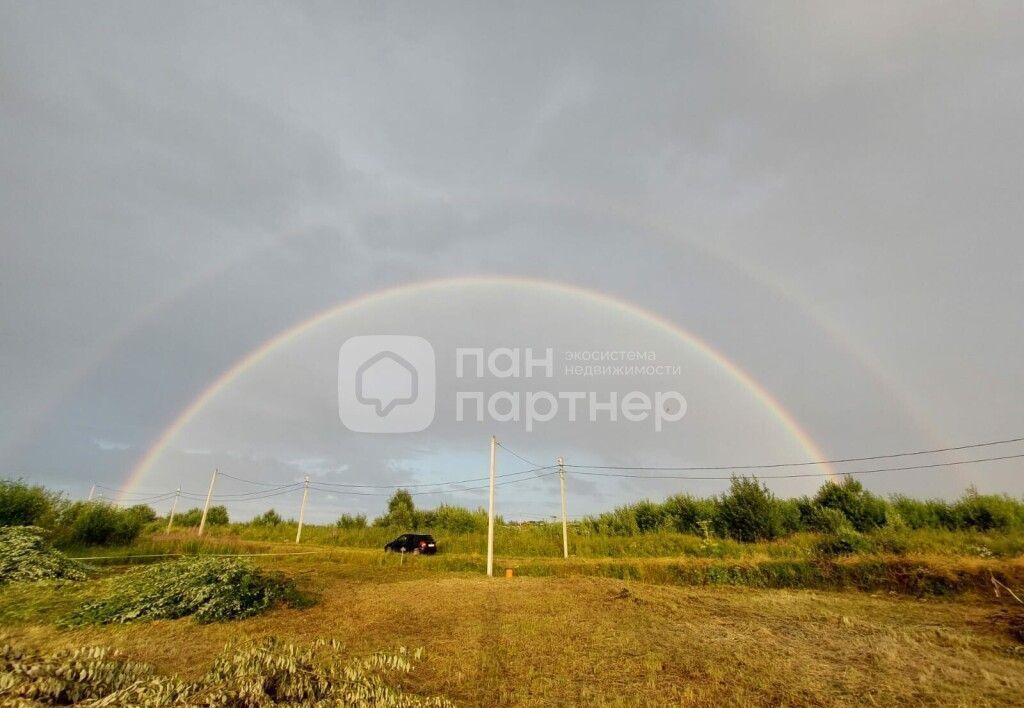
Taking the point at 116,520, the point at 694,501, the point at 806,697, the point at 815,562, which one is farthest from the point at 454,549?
the point at 806,697

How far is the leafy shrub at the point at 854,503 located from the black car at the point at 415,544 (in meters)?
30.9

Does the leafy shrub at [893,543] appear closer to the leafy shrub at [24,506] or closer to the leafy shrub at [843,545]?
the leafy shrub at [843,545]

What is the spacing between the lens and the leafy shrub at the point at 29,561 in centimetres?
1496

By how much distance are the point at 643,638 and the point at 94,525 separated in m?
35.5

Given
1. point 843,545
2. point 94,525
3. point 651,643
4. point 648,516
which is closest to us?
point 651,643

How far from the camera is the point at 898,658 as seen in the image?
888cm

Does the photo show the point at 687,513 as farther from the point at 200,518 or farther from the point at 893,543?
the point at 200,518

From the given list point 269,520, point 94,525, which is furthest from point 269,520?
point 94,525

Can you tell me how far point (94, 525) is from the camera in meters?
28.9

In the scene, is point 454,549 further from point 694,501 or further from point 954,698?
point 954,698

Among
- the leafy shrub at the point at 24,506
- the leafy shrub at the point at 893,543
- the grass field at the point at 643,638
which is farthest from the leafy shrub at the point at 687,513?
the leafy shrub at the point at 24,506

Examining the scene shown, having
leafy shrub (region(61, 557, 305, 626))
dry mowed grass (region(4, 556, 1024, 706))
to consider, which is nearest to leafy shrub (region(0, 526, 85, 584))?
leafy shrub (region(61, 557, 305, 626))

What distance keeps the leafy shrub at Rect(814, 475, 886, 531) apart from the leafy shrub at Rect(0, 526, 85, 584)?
4350 centimetres

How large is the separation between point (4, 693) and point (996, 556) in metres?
30.9
